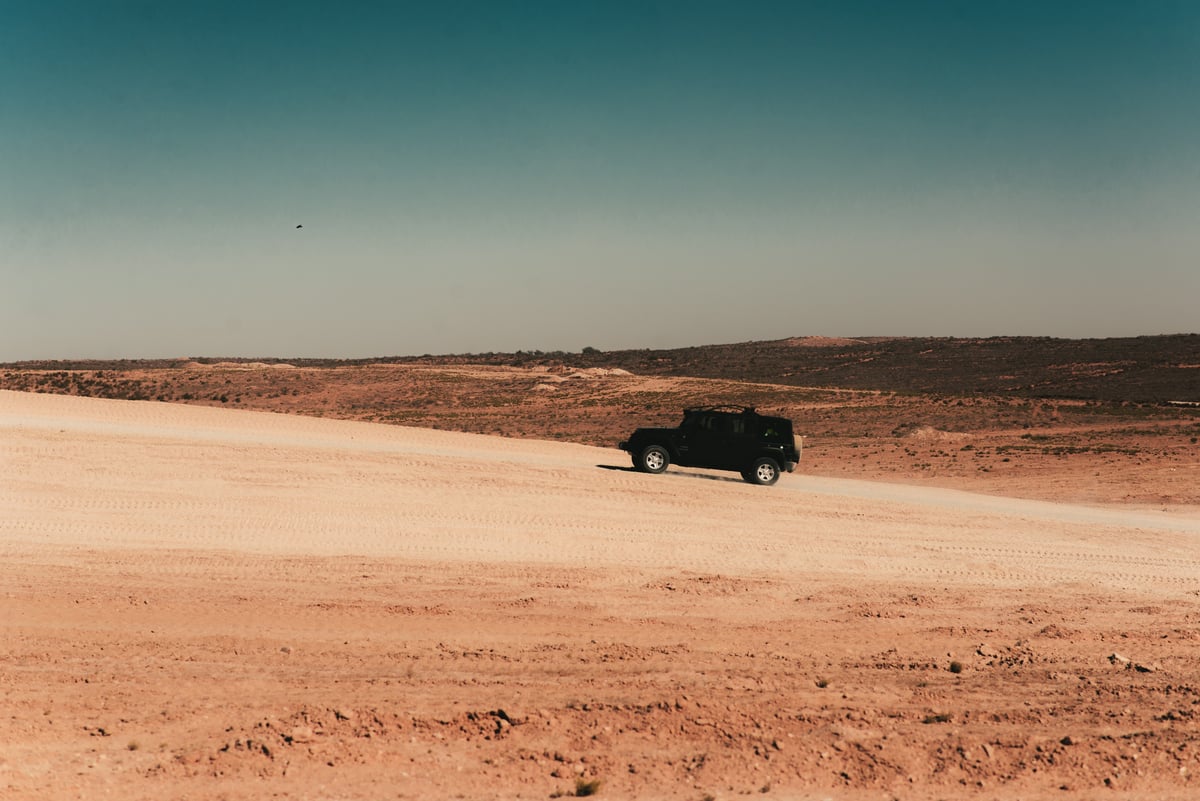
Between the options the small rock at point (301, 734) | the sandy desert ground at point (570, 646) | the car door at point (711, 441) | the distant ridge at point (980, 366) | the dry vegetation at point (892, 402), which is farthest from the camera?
the distant ridge at point (980, 366)

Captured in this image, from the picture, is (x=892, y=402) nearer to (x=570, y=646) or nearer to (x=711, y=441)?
(x=711, y=441)

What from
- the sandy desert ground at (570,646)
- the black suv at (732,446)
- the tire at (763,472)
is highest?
the black suv at (732,446)

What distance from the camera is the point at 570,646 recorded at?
38.9 ft

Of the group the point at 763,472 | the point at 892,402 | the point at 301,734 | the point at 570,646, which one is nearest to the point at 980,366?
the point at 892,402

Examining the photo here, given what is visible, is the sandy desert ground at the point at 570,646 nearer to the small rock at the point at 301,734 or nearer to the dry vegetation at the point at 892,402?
the small rock at the point at 301,734

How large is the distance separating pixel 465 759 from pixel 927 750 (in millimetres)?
4020

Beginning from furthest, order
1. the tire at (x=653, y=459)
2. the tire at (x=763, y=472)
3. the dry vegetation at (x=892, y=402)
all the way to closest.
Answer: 1. the dry vegetation at (x=892, y=402)
2. the tire at (x=653, y=459)
3. the tire at (x=763, y=472)

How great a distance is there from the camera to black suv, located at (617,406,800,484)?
26703 millimetres

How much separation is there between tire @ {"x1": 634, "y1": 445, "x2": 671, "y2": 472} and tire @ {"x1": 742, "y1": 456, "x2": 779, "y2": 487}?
84.0 inches

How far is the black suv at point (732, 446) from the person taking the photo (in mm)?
26703

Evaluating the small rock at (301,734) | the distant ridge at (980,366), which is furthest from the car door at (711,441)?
the distant ridge at (980,366)

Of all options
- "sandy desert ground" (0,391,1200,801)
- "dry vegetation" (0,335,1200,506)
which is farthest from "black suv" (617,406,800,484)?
"dry vegetation" (0,335,1200,506)

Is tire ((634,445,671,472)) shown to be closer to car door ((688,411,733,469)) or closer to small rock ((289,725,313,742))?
car door ((688,411,733,469))

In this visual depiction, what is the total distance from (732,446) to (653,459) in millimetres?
2131
